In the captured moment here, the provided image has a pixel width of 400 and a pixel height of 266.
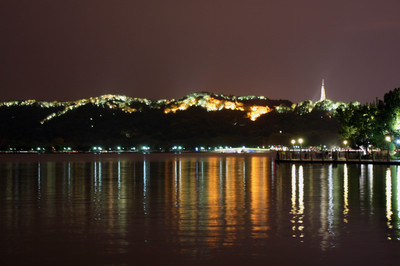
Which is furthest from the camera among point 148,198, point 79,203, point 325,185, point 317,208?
point 325,185

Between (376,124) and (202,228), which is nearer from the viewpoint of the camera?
(202,228)

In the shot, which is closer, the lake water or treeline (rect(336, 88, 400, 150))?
the lake water

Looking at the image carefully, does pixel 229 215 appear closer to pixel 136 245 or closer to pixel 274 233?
pixel 274 233

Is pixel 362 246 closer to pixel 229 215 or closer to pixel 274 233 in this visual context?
pixel 274 233

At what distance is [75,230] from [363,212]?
880 centimetres

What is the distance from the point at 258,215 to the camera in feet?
57.2

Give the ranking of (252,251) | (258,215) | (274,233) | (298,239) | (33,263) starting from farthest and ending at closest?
(258,215) → (274,233) → (298,239) → (252,251) → (33,263)

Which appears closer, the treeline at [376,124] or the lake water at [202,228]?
the lake water at [202,228]

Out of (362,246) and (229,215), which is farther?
(229,215)

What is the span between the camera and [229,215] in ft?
57.3

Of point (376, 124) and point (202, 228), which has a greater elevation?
point (376, 124)

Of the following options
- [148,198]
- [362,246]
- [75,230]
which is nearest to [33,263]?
[75,230]

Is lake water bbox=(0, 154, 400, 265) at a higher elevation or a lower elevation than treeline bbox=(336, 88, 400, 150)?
lower

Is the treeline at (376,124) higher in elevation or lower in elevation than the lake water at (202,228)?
higher
